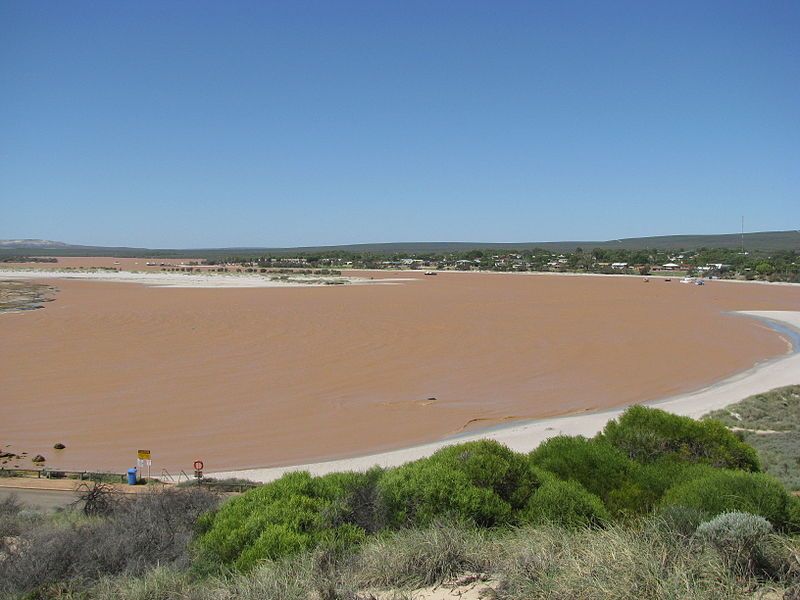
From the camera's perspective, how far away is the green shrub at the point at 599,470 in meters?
6.92

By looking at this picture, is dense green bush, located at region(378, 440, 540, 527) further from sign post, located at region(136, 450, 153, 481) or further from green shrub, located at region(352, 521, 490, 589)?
sign post, located at region(136, 450, 153, 481)

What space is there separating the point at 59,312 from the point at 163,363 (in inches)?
860

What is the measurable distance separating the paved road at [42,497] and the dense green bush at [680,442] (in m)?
8.24

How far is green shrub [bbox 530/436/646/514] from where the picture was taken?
692 centimetres

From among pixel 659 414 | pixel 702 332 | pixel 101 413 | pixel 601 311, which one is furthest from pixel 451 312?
pixel 659 414

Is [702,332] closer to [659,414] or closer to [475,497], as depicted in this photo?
[659,414]

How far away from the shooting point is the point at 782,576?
4574mm

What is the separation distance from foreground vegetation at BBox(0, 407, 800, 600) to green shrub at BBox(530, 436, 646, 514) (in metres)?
0.02

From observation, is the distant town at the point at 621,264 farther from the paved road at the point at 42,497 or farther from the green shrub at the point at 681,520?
the green shrub at the point at 681,520

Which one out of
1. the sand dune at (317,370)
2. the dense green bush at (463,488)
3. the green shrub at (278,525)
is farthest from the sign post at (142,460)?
the dense green bush at (463,488)

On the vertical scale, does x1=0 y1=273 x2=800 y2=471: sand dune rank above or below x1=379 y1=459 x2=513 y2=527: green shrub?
below

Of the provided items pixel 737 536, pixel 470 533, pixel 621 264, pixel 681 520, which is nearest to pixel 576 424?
pixel 470 533

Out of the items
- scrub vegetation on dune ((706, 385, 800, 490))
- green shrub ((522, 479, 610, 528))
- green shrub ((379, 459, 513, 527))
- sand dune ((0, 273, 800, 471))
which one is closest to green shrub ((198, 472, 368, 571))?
green shrub ((379, 459, 513, 527))

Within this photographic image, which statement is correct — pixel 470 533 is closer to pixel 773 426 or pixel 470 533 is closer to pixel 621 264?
pixel 773 426
